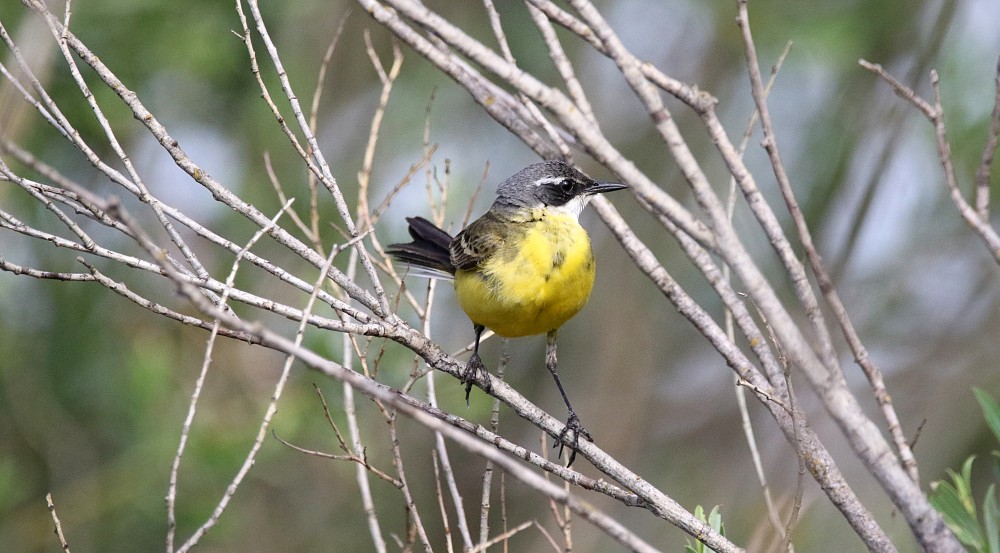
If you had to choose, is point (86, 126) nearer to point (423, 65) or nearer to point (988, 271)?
point (423, 65)

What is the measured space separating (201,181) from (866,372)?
2.30 metres

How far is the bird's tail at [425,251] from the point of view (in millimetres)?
5531

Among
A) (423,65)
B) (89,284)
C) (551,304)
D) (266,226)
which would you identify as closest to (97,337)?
(89,284)

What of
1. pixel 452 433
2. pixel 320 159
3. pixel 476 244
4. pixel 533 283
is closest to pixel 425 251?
pixel 476 244

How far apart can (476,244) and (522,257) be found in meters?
0.38

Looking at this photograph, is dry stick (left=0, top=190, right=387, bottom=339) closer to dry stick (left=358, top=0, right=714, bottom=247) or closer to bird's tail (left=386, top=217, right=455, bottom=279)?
dry stick (left=358, top=0, right=714, bottom=247)

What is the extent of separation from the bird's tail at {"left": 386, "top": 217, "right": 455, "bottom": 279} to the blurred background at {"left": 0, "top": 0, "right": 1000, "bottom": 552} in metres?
1.62

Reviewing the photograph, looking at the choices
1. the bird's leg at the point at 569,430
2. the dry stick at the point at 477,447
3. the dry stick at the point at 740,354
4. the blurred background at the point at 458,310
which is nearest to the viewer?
the dry stick at the point at 477,447

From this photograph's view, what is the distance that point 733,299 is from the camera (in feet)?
9.66

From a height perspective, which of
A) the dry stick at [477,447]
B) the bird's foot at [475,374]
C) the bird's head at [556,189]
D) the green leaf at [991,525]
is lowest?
the green leaf at [991,525]

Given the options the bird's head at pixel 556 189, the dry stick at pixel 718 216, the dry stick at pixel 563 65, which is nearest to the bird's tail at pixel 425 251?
the bird's head at pixel 556 189

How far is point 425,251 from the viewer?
223 inches

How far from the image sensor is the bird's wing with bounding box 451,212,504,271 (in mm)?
5121

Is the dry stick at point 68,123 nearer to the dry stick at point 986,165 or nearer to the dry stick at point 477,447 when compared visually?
the dry stick at point 477,447
